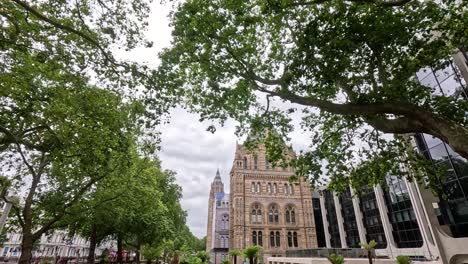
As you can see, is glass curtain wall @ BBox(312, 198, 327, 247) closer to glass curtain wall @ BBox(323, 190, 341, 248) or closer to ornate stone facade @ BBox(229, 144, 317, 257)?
glass curtain wall @ BBox(323, 190, 341, 248)

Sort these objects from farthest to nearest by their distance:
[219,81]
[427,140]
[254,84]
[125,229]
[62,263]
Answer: [62,263]
[125,229]
[427,140]
[219,81]
[254,84]

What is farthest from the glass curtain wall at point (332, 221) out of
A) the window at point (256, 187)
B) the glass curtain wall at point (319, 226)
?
the window at point (256, 187)

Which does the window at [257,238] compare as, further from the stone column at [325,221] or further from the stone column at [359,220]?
the stone column at [359,220]

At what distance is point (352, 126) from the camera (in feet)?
37.6

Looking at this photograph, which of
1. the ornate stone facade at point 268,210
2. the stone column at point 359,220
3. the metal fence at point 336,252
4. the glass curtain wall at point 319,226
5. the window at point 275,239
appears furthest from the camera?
the glass curtain wall at point 319,226

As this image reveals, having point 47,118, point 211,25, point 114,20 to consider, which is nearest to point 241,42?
point 211,25

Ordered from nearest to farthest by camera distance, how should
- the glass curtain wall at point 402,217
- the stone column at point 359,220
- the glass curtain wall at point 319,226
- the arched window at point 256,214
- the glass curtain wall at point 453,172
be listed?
the glass curtain wall at point 453,172 → the glass curtain wall at point 402,217 → the stone column at point 359,220 → the arched window at point 256,214 → the glass curtain wall at point 319,226

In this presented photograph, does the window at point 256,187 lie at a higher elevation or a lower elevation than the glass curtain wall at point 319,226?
higher

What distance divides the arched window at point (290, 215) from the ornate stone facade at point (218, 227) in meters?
35.8

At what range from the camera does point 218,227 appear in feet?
312

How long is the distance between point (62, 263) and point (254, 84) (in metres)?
32.0

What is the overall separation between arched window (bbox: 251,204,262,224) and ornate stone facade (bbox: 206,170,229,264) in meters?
35.2

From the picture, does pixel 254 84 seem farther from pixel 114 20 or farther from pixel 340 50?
pixel 114 20

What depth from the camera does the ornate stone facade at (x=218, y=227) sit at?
81881 mm
